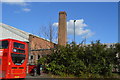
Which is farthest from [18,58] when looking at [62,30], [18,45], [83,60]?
[62,30]

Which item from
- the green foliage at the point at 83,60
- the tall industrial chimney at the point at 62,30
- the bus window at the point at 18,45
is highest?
the tall industrial chimney at the point at 62,30

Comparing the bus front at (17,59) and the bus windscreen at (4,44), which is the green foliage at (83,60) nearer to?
the bus front at (17,59)

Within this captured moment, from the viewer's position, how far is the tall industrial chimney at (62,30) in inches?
1043

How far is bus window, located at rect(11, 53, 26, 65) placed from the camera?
1567cm

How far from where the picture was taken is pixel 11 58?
15492mm

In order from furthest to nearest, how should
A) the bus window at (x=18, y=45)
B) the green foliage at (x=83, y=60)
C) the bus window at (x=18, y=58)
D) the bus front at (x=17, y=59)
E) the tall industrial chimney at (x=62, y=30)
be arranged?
1. the tall industrial chimney at (x=62, y=30)
2. the green foliage at (x=83, y=60)
3. the bus window at (x=18, y=45)
4. the bus window at (x=18, y=58)
5. the bus front at (x=17, y=59)

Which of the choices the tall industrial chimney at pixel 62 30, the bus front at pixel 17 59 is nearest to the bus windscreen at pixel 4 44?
the bus front at pixel 17 59

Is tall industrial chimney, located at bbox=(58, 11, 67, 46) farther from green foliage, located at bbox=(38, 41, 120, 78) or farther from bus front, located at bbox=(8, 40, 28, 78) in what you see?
bus front, located at bbox=(8, 40, 28, 78)

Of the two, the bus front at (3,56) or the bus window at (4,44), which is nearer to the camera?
the bus front at (3,56)

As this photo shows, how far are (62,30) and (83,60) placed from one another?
23.4ft

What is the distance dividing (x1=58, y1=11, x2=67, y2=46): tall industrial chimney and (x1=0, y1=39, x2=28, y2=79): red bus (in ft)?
35.1

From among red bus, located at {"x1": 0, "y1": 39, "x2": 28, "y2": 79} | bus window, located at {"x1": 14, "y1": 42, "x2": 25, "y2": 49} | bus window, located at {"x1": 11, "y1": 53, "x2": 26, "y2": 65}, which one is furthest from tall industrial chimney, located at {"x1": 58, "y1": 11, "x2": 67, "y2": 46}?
red bus, located at {"x1": 0, "y1": 39, "x2": 28, "y2": 79}

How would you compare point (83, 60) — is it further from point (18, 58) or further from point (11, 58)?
point (11, 58)

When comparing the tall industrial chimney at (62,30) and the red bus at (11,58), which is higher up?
the tall industrial chimney at (62,30)
